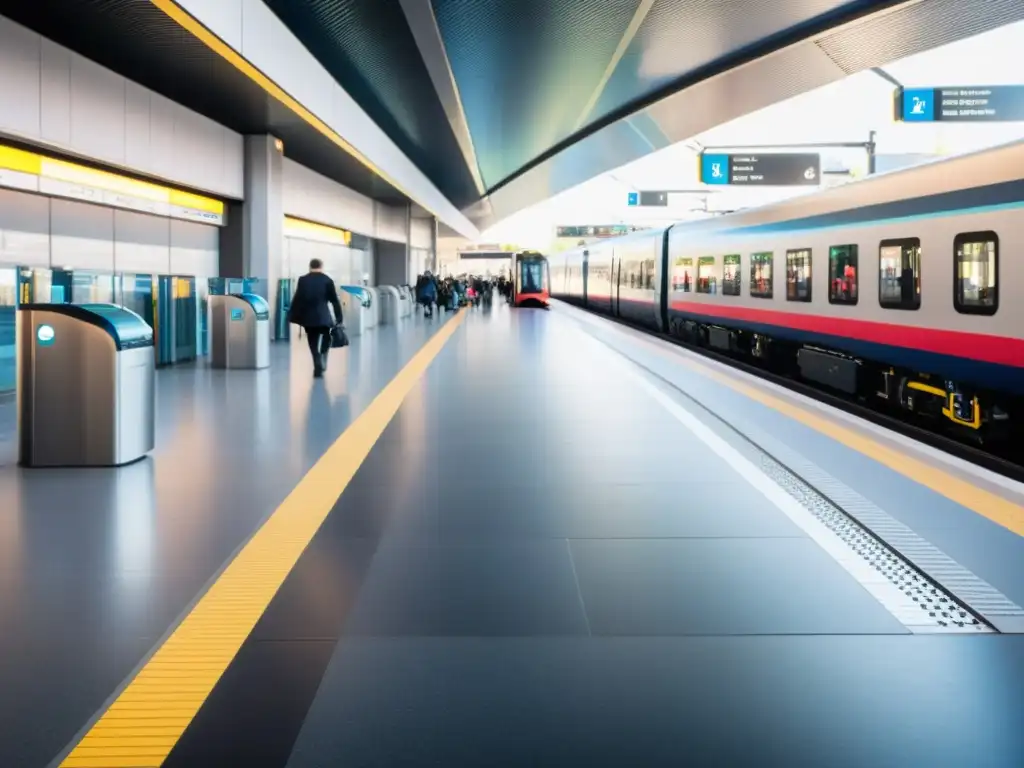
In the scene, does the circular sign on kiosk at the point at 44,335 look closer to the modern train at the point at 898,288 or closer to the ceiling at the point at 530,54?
the ceiling at the point at 530,54

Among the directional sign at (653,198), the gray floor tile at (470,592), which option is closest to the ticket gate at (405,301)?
the directional sign at (653,198)

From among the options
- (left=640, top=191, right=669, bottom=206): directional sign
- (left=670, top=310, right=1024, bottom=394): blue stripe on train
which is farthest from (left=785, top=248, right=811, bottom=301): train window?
(left=640, top=191, right=669, bottom=206): directional sign

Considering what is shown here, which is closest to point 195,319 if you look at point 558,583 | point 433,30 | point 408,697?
point 433,30

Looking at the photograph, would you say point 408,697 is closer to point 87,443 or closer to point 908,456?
point 87,443

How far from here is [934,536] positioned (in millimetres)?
5484

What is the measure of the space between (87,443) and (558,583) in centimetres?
396

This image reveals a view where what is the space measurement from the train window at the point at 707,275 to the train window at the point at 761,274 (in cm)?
247

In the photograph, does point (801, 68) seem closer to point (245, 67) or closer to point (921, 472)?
point (245, 67)

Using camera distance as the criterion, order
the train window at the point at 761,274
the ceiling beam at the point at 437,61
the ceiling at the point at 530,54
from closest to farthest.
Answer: the ceiling at the point at 530,54 < the ceiling beam at the point at 437,61 < the train window at the point at 761,274

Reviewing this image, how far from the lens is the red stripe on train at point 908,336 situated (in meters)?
8.68

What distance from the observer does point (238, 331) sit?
14.5 m

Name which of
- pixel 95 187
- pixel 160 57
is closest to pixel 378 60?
pixel 95 187

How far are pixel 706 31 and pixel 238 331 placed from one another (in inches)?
353

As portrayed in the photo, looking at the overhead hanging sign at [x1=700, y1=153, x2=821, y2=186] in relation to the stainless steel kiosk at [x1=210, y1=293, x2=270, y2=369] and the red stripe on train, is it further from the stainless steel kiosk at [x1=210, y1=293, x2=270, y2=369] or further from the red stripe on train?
the stainless steel kiosk at [x1=210, y1=293, x2=270, y2=369]
